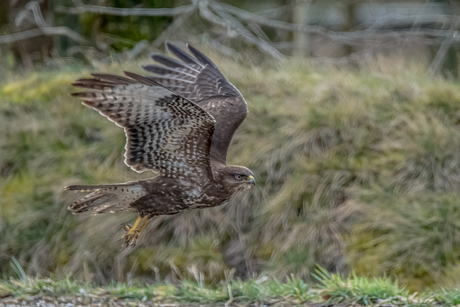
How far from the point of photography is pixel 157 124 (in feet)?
7.95

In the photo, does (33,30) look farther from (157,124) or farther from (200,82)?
(157,124)

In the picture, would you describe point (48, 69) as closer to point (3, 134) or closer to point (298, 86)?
point (3, 134)

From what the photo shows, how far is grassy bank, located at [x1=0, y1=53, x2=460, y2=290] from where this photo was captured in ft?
15.4

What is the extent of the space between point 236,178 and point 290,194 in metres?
2.65

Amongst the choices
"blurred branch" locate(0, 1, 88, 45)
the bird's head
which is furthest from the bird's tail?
"blurred branch" locate(0, 1, 88, 45)

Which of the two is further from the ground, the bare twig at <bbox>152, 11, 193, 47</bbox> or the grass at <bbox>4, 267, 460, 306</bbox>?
the bare twig at <bbox>152, 11, 193, 47</bbox>

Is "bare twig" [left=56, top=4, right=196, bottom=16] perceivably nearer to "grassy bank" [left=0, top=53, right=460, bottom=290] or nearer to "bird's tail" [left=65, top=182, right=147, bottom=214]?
"grassy bank" [left=0, top=53, right=460, bottom=290]

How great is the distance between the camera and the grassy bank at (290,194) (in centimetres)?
469

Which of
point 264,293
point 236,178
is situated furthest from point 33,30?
point 236,178

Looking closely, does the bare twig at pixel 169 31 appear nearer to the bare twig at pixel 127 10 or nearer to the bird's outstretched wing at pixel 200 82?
the bare twig at pixel 127 10

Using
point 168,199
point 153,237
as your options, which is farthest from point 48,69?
point 168,199

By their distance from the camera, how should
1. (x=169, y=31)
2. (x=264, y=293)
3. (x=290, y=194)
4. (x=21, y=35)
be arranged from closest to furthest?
(x=264, y=293)
(x=290, y=194)
(x=21, y=35)
(x=169, y=31)

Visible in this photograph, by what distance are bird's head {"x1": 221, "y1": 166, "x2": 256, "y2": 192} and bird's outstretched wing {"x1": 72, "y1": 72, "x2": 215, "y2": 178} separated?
0.09m

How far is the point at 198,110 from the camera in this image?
2.31 m
